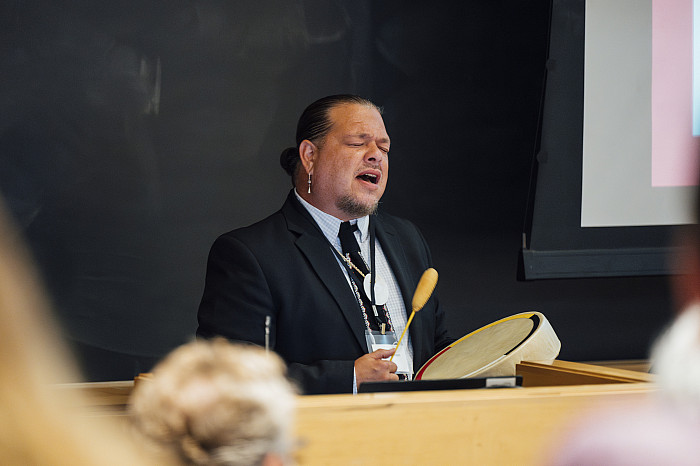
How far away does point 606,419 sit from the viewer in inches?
28.8

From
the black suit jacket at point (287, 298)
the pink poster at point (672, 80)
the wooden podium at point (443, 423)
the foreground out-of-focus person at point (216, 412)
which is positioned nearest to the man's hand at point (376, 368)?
the black suit jacket at point (287, 298)

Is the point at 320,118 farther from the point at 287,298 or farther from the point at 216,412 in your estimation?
the point at 216,412

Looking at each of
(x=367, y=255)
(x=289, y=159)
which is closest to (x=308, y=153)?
(x=289, y=159)

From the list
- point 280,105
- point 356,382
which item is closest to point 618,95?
point 280,105

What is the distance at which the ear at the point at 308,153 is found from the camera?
2.42 m

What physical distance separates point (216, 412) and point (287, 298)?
4.91 ft

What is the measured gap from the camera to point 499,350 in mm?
1735

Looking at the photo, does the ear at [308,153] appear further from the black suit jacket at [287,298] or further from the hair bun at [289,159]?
the black suit jacket at [287,298]

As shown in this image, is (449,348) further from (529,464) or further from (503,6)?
(503,6)

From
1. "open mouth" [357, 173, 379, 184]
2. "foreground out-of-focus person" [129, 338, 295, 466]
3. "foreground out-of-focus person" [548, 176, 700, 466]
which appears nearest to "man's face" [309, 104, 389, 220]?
"open mouth" [357, 173, 379, 184]

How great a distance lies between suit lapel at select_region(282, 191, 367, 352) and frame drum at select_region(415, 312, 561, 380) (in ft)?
0.94

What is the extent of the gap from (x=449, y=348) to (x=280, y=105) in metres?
1.28

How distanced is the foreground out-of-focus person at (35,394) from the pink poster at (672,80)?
2.76 meters

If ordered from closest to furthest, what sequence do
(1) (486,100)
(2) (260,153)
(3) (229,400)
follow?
(3) (229,400) → (2) (260,153) → (1) (486,100)
